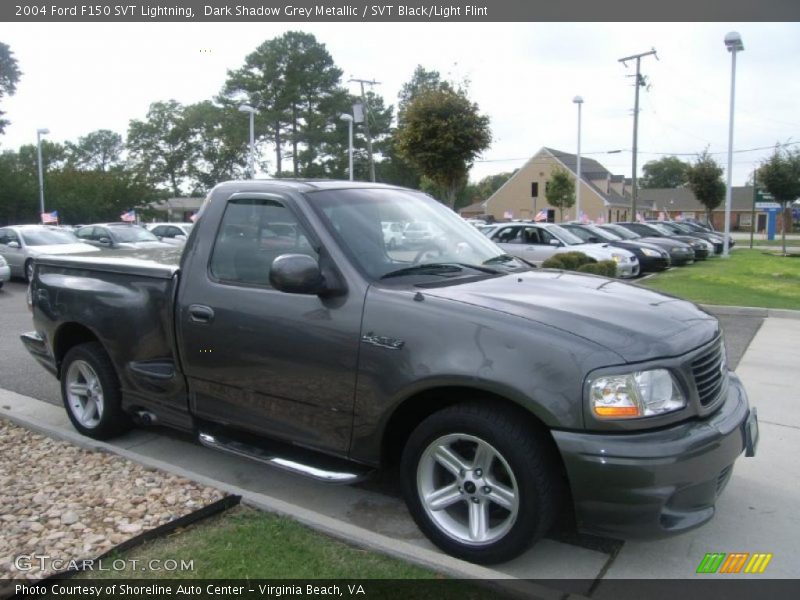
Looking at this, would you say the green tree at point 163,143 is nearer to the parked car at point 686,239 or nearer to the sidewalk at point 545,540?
the parked car at point 686,239

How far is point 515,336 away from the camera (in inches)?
118

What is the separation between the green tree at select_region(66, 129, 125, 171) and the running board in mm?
104429

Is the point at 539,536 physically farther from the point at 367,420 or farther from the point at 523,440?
the point at 367,420

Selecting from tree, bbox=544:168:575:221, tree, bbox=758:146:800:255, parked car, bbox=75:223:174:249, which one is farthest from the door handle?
tree, bbox=544:168:575:221

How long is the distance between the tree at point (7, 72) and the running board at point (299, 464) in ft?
186

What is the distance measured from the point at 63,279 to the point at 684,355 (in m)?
4.32

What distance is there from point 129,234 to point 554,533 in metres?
18.6

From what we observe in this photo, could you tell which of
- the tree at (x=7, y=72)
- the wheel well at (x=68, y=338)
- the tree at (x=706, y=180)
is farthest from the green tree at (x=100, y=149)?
the wheel well at (x=68, y=338)

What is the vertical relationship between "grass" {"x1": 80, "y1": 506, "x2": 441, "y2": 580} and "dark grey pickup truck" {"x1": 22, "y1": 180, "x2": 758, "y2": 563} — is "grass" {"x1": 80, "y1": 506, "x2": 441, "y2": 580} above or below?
below

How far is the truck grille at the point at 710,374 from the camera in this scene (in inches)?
122

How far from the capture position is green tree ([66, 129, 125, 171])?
98438 millimetres

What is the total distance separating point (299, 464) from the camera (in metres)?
3.71

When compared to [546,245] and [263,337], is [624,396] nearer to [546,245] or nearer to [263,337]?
[263,337]

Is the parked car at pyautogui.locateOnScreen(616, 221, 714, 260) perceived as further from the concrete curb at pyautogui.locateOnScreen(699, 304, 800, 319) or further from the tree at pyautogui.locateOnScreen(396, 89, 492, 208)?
the concrete curb at pyautogui.locateOnScreen(699, 304, 800, 319)
